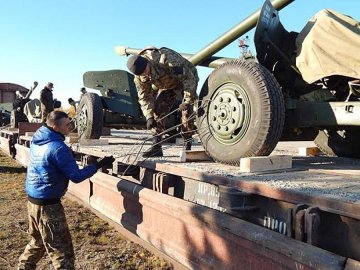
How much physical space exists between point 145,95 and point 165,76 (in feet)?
1.03

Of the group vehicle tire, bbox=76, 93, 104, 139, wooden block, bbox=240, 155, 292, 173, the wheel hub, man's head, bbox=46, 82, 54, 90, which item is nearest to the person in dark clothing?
man's head, bbox=46, 82, 54, 90

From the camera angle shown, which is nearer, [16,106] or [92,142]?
[92,142]

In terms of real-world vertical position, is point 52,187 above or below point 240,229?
above

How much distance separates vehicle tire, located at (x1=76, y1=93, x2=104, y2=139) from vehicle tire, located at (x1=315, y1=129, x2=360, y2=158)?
10.3 ft

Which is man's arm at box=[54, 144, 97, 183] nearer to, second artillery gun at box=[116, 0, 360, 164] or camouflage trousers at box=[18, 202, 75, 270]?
camouflage trousers at box=[18, 202, 75, 270]

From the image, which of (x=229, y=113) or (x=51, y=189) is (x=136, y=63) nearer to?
(x=229, y=113)

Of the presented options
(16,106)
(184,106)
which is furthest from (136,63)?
(16,106)

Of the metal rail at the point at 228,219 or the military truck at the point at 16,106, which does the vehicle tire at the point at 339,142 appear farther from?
the military truck at the point at 16,106

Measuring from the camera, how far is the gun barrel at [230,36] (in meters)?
4.57

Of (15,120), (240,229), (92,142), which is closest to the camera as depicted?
(240,229)

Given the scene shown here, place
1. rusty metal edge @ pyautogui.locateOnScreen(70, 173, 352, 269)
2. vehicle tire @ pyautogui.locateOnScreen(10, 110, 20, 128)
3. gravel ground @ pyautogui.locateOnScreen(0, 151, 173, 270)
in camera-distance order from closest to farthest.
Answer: rusty metal edge @ pyautogui.locateOnScreen(70, 173, 352, 269) < gravel ground @ pyautogui.locateOnScreen(0, 151, 173, 270) < vehicle tire @ pyautogui.locateOnScreen(10, 110, 20, 128)

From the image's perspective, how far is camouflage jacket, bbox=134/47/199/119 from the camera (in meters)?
4.57

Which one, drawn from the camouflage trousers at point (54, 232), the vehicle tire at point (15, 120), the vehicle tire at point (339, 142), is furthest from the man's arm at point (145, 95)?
the vehicle tire at point (15, 120)

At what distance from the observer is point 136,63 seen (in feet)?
14.0
